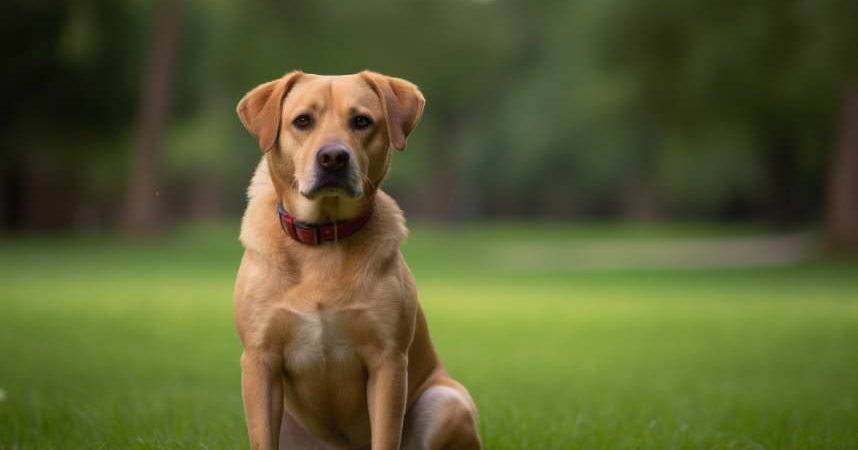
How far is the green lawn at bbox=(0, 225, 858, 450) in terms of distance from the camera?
5.53 meters

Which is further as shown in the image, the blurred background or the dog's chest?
the blurred background

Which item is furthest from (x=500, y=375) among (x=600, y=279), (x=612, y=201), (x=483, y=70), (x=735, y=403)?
(x=612, y=201)

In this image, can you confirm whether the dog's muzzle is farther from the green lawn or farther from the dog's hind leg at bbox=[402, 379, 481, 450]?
the green lawn

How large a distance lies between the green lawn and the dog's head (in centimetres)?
160

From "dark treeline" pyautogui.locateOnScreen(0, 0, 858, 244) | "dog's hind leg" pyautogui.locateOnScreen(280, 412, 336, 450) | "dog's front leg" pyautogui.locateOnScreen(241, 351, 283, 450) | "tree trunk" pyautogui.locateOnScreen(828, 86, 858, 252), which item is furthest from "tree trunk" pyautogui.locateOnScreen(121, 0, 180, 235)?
"dog's front leg" pyautogui.locateOnScreen(241, 351, 283, 450)

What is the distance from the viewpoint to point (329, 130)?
13.4ft

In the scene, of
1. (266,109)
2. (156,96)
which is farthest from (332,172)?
(156,96)

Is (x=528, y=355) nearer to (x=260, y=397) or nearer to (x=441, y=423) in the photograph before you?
(x=441, y=423)

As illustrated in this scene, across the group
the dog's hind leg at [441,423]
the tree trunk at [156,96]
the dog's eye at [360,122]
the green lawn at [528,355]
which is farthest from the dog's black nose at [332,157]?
the tree trunk at [156,96]

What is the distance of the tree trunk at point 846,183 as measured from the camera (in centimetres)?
2245

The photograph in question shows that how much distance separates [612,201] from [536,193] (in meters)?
4.14

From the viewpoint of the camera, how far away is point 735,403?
7.12 metres

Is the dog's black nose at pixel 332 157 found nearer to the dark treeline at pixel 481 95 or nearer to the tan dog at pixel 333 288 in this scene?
the tan dog at pixel 333 288

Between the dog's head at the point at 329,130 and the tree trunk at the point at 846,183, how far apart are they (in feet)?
66.9
